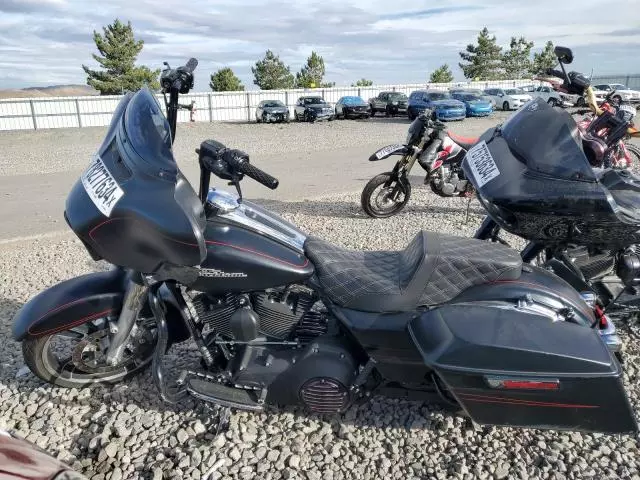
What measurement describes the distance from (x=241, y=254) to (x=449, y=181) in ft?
16.6

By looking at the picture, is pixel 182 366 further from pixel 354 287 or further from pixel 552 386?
pixel 552 386

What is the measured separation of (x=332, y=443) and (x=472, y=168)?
1.80 metres

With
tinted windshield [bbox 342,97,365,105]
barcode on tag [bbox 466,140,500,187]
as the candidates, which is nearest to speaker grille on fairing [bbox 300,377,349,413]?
barcode on tag [bbox 466,140,500,187]

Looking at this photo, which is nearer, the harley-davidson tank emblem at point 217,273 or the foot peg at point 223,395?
the harley-davidson tank emblem at point 217,273

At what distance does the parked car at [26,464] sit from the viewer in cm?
151

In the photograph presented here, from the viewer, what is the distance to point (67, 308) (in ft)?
8.49

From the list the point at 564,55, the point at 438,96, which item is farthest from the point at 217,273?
the point at 438,96

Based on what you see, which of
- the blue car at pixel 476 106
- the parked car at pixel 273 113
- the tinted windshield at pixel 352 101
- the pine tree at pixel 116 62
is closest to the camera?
the parked car at pixel 273 113

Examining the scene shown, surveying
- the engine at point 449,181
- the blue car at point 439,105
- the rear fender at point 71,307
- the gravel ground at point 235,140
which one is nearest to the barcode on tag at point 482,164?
the rear fender at point 71,307

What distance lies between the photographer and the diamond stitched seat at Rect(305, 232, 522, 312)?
221cm

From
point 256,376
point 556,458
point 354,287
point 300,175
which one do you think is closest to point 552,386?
point 556,458

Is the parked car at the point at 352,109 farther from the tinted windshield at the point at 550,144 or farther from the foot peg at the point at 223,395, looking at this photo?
the foot peg at the point at 223,395

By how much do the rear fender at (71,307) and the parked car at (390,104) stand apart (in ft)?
83.3

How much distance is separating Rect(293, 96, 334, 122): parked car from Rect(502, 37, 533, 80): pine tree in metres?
40.9
